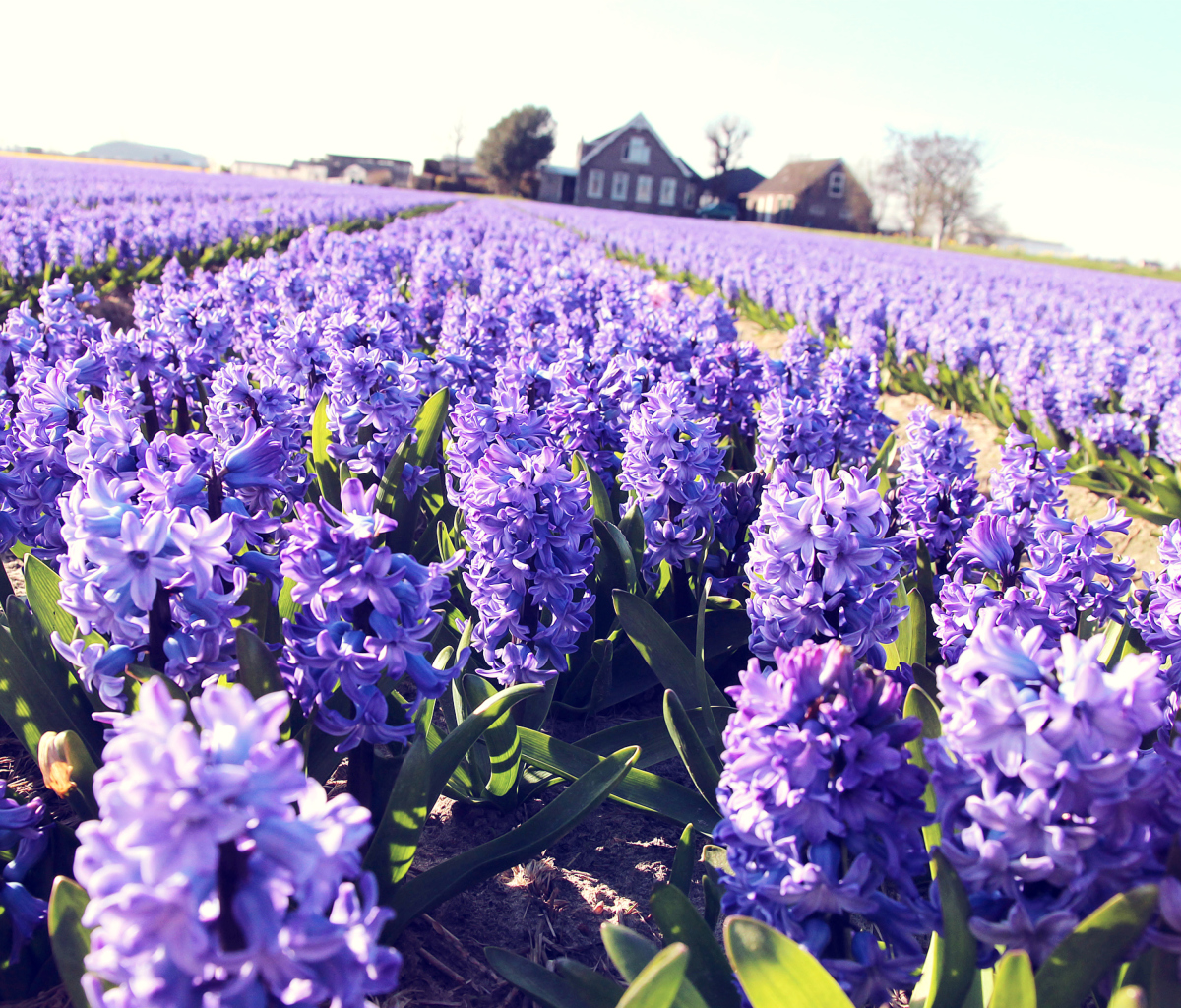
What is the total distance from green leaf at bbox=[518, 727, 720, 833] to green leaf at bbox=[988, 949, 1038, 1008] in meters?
0.93

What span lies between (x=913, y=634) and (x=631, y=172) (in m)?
68.7

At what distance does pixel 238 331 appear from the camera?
4.58 metres

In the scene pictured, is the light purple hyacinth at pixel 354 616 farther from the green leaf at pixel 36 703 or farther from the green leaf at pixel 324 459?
the green leaf at pixel 324 459

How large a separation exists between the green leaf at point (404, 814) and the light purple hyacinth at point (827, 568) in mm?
898

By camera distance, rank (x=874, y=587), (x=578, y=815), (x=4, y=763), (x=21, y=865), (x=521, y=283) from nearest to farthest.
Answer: (x=21, y=865), (x=578, y=815), (x=874, y=587), (x=4, y=763), (x=521, y=283)

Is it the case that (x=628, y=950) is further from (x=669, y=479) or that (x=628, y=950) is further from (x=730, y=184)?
(x=730, y=184)

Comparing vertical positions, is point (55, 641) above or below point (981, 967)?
above

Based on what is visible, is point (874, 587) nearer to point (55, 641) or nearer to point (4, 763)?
point (55, 641)

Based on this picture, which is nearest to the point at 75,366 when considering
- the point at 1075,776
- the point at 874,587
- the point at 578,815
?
the point at 578,815

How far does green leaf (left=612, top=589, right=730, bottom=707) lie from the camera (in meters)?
2.22

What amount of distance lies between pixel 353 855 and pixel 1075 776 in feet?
3.03

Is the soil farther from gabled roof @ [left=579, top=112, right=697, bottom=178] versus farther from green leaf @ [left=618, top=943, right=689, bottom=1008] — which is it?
gabled roof @ [left=579, top=112, right=697, bottom=178]

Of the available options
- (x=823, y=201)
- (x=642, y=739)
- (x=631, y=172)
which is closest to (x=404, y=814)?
(x=642, y=739)

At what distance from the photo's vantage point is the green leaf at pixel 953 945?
1.21 meters
